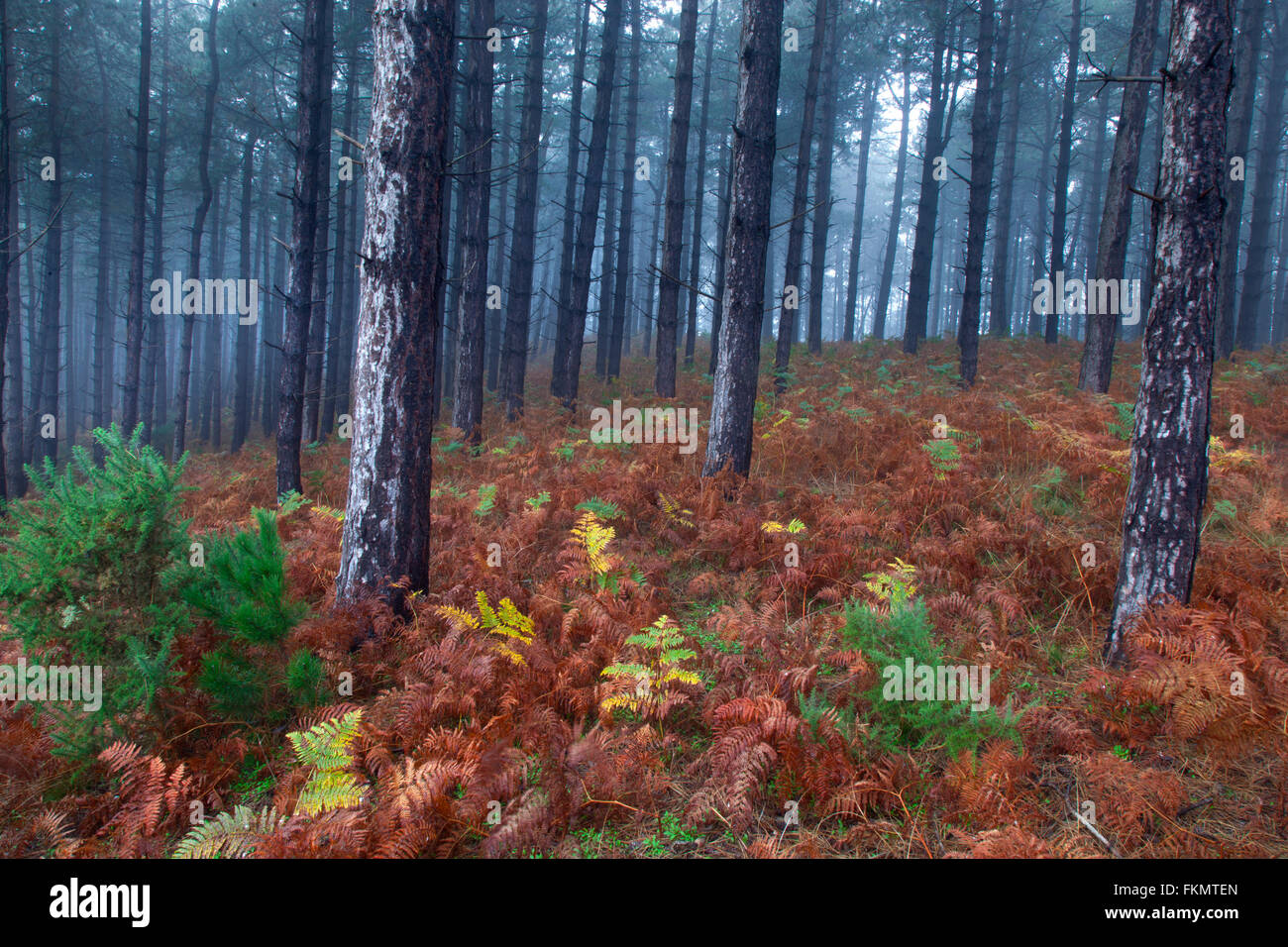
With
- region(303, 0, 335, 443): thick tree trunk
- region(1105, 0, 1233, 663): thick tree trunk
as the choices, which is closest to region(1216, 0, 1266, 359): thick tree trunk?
region(1105, 0, 1233, 663): thick tree trunk

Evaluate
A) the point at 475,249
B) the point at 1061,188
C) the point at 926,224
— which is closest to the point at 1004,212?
the point at 1061,188

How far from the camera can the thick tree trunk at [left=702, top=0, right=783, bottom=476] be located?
754 centimetres

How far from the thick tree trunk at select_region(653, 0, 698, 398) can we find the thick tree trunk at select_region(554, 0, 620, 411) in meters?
2.05

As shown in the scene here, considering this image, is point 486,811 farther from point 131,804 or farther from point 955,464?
point 955,464

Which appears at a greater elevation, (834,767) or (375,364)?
(375,364)

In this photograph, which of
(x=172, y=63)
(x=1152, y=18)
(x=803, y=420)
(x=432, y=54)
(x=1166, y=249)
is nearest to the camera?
(x=1166, y=249)

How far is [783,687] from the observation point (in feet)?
13.8

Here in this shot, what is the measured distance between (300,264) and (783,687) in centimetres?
1037

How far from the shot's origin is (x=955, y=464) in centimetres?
741

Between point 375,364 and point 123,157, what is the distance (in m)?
28.4

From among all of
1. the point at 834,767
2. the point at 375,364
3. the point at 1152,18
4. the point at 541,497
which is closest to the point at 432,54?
the point at 375,364

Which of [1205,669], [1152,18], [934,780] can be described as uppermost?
[1152,18]

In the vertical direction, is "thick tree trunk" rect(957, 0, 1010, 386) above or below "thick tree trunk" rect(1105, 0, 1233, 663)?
above

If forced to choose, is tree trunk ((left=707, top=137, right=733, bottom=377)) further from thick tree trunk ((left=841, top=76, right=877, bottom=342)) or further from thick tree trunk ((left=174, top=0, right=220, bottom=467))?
thick tree trunk ((left=174, top=0, right=220, bottom=467))
